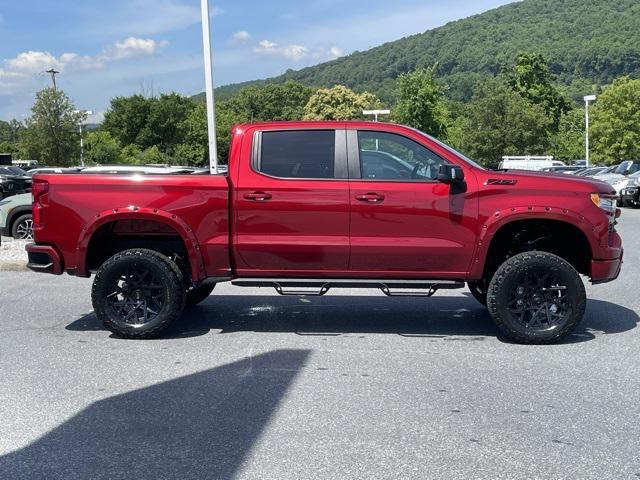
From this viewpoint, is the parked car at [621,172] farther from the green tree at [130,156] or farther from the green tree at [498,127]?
the green tree at [130,156]

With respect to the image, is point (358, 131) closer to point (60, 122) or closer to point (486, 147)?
point (60, 122)

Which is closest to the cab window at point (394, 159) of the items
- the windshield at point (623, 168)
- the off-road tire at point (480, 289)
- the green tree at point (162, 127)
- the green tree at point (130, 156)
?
the off-road tire at point (480, 289)

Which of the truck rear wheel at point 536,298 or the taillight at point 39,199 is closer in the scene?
the truck rear wheel at point 536,298

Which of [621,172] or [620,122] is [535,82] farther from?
[621,172]

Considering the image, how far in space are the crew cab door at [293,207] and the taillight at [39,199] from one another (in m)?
1.82

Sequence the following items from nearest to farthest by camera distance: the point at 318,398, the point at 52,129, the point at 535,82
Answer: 1. the point at 318,398
2. the point at 52,129
3. the point at 535,82

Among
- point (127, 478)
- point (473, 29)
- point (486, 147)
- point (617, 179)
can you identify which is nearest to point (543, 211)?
point (127, 478)

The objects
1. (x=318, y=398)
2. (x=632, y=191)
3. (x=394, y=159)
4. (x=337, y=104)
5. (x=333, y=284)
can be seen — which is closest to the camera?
(x=318, y=398)

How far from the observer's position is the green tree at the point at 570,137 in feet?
243

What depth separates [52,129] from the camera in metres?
42.2

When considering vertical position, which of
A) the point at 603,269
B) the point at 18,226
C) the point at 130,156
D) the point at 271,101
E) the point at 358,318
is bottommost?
the point at 358,318

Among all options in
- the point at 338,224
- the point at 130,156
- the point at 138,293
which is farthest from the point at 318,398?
the point at 130,156

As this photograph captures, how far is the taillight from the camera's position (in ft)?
21.8

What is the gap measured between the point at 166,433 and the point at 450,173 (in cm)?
333
